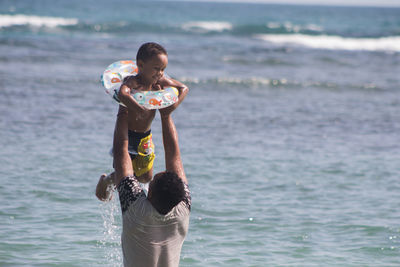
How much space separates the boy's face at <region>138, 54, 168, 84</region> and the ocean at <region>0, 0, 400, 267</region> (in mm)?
2060

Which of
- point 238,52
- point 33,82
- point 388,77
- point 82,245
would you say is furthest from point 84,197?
point 238,52

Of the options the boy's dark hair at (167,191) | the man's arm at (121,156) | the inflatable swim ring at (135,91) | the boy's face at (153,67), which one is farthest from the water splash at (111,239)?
the boy's dark hair at (167,191)

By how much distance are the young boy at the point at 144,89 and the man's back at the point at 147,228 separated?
735mm

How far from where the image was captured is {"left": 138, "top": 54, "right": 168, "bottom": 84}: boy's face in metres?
4.40

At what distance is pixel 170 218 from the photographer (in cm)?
379

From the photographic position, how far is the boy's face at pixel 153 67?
4402mm

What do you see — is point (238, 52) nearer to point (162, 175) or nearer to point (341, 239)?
point (341, 239)

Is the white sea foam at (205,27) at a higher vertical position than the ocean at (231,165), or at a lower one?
lower

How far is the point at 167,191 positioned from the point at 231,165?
588 centimetres

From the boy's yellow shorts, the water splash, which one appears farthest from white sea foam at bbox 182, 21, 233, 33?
the boy's yellow shorts

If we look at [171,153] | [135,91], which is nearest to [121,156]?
[171,153]

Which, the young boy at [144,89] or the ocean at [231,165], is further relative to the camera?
the ocean at [231,165]

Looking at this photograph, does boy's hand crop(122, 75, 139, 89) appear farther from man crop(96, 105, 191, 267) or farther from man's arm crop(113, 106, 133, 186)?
man crop(96, 105, 191, 267)

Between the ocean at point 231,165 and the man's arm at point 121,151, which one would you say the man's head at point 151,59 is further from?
the ocean at point 231,165
